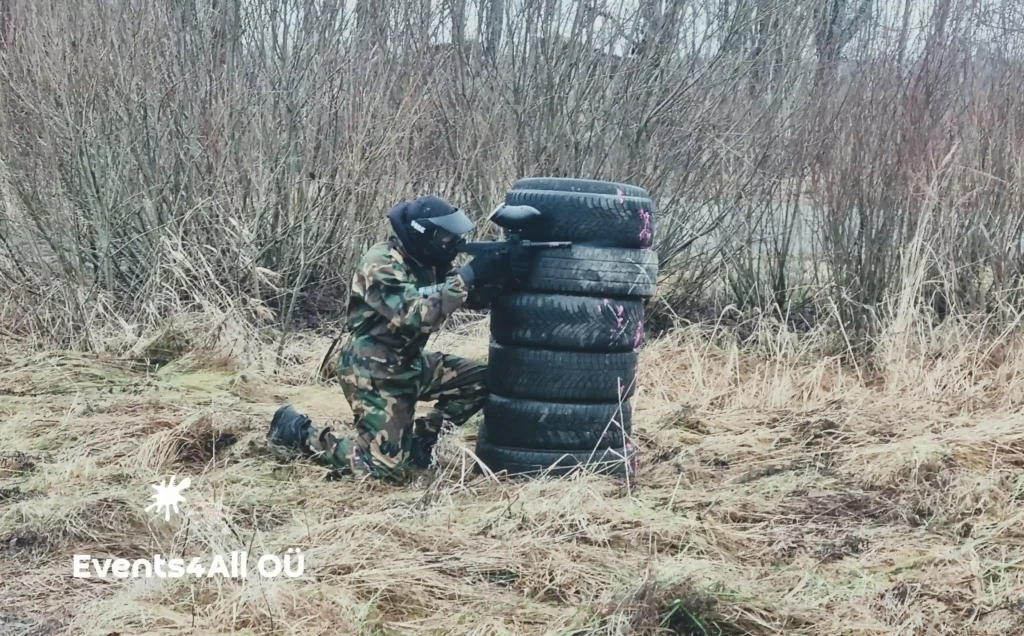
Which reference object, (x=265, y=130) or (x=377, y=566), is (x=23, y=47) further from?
(x=377, y=566)

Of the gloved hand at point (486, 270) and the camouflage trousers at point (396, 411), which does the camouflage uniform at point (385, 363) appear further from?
the gloved hand at point (486, 270)

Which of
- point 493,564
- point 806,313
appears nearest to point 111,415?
point 493,564

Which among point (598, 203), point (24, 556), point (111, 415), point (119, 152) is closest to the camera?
point (24, 556)

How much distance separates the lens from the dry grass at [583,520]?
3.15 m

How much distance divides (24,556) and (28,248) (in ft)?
15.4

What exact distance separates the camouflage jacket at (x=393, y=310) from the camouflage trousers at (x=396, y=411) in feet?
0.19

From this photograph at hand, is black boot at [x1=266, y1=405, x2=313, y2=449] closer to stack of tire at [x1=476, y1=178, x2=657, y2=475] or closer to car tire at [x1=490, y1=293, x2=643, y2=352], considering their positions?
stack of tire at [x1=476, y1=178, x2=657, y2=475]

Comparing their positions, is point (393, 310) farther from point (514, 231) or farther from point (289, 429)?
point (289, 429)

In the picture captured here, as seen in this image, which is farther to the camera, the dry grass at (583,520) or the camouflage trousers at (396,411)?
the camouflage trousers at (396,411)

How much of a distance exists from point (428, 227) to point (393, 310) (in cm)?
40

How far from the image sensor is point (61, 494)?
14.3 ft

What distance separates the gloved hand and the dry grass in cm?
83

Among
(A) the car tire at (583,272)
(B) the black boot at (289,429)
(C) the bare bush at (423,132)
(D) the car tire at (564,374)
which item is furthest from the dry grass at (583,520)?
(C) the bare bush at (423,132)

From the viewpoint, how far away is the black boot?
4969mm
